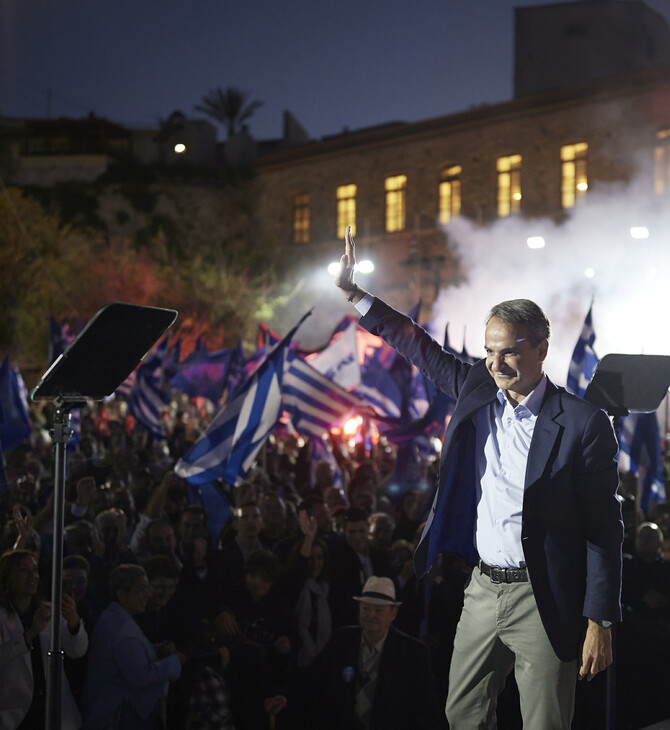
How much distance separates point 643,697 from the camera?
23.0 ft

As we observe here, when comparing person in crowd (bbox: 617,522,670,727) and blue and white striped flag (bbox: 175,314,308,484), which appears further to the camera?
blue and white striped flag (bbox: 175,314,308,484)

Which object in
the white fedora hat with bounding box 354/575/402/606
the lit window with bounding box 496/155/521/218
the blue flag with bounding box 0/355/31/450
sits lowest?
the white fedora hat with bounding box 354/575/402/606

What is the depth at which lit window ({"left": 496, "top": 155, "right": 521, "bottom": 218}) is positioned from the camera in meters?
33.3

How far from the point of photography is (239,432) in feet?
29.8

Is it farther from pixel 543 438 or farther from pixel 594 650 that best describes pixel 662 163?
pixel 594 650

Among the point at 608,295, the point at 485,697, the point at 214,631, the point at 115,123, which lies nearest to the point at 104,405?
the point at 608,295

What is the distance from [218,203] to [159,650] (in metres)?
38.4

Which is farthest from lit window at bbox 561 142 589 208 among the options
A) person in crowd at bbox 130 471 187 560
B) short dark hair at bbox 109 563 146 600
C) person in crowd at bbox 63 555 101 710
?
short dark hair at bbox 109 563 146 600

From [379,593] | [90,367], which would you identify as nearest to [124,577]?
[379,593]

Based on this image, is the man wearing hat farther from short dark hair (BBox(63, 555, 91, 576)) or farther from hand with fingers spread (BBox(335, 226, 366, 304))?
hand with fingers spread (BBox(335, 226, 366, 304))

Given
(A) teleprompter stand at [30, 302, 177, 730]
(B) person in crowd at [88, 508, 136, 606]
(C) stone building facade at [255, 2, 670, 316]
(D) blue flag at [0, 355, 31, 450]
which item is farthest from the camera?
(C) stone building facade at [255, 2, 670, 316]

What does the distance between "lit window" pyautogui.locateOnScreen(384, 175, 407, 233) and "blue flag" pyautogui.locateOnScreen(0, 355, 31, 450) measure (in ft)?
81.7

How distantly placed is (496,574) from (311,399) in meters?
7.95

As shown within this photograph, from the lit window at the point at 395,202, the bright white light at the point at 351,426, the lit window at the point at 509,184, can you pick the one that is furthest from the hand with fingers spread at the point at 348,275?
the lit window at the point at 395,202
